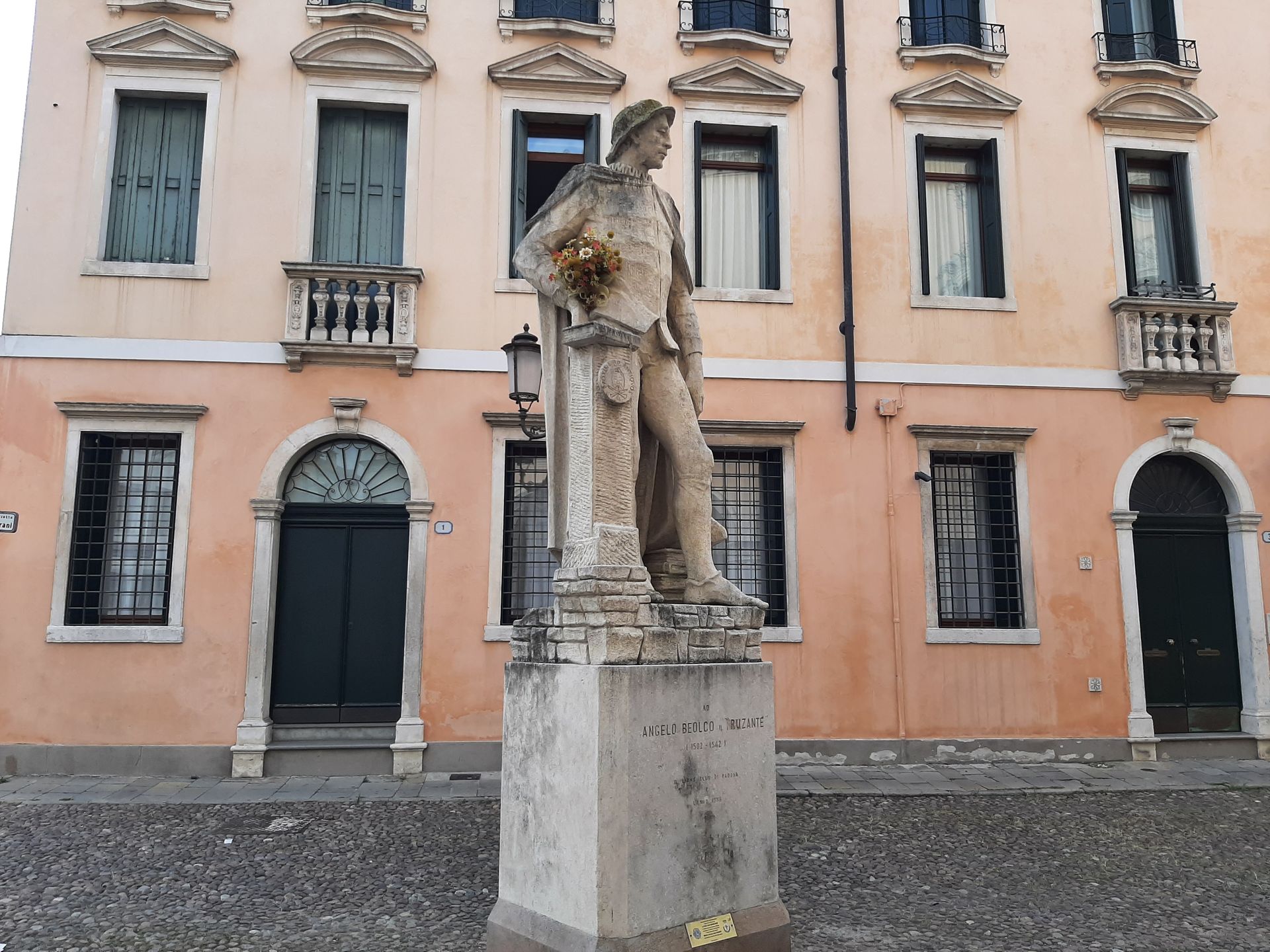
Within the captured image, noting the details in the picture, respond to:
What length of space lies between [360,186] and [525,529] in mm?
4465

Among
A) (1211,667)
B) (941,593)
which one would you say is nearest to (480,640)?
(941,593)

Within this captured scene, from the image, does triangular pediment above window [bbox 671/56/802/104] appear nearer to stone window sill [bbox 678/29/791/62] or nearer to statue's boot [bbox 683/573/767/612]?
stone window sill [bbox 678/29/791/62]

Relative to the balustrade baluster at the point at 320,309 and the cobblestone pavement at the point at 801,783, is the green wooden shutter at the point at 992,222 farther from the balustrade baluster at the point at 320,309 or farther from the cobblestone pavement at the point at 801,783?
the balustrade baluster at the point at 320,309

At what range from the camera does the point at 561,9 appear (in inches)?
436

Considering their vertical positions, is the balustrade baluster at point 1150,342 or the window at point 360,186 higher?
the window at point 360,186

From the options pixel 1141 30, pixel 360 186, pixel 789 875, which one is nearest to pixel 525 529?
pixel 360 186

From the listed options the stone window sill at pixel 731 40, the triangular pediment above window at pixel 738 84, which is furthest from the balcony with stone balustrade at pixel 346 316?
the stone window sill at pixel 731 40

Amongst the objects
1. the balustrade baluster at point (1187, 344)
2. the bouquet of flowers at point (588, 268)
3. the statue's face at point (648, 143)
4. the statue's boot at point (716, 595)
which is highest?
the balustrade baluster at point (1187, 344)

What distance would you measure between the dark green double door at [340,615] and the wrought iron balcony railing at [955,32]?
8577 millimetres

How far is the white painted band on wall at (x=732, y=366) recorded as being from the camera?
9805mm

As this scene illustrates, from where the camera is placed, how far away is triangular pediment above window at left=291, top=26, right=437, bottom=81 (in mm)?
10414

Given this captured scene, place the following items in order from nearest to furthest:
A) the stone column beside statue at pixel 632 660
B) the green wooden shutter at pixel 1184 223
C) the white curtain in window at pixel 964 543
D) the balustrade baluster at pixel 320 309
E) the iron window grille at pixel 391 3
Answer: the stone column beside statue at pixel 632 660, the balustrade baluster at pixel 320 309, the iron window grille at pixel 391 3, the white curtain in window at pixel 964 543, the green wooden shutter at pixel 1184 223

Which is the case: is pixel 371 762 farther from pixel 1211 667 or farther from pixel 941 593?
pixel 1211 667

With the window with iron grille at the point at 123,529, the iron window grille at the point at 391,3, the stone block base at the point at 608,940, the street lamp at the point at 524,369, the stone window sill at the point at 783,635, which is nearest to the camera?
the stone block base at the point at 608,940
